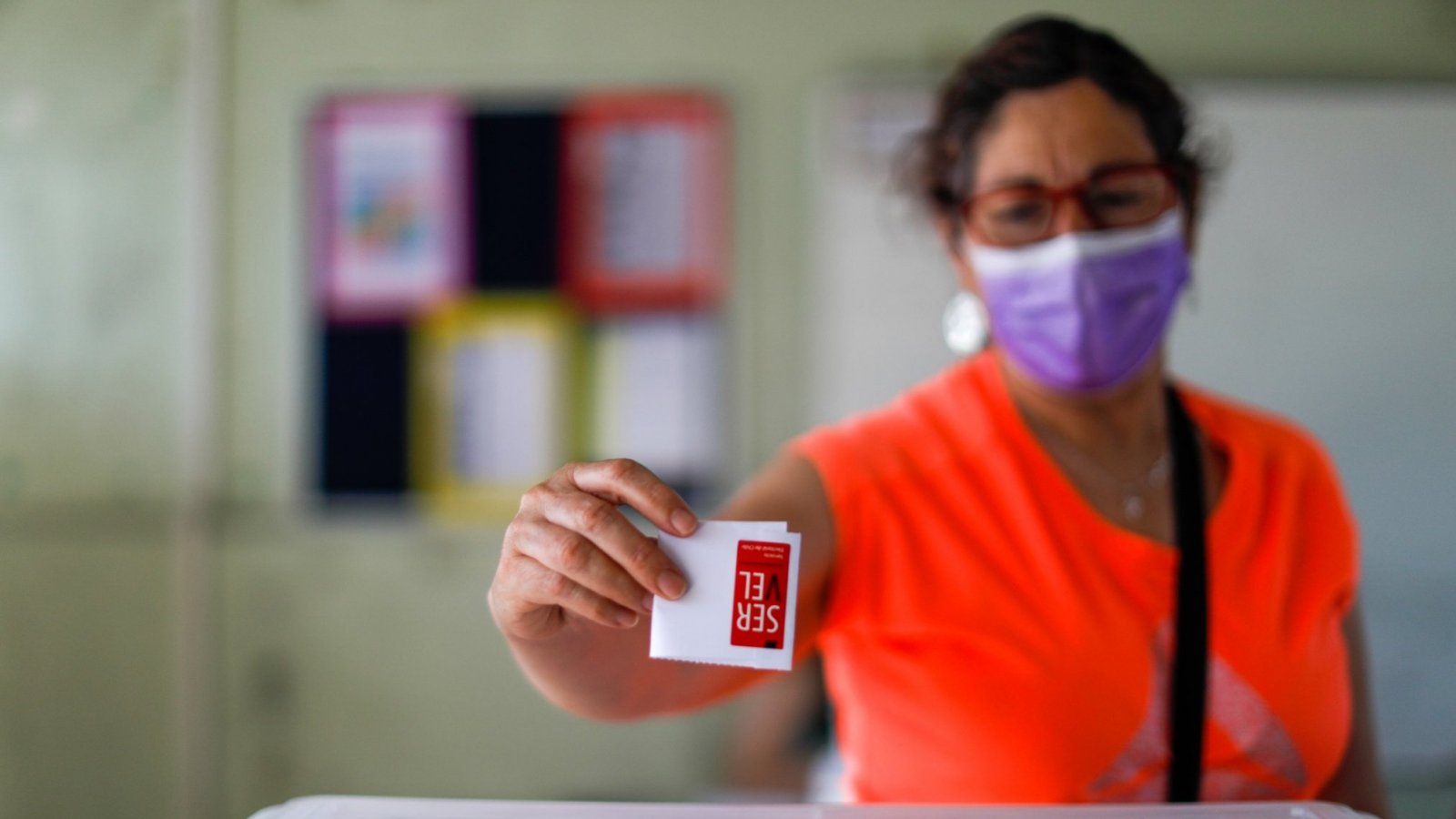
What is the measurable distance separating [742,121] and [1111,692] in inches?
64.2

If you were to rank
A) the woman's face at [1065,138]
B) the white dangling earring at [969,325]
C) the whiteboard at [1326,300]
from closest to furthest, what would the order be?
the woman's face at [1065,138], the white dangling earring at [969,325], the whiteboard at [1326,300]

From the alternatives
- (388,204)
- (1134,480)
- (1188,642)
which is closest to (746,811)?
(1188,642)

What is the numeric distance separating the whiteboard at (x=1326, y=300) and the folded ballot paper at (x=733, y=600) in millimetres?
1575

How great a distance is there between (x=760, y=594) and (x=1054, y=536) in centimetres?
42

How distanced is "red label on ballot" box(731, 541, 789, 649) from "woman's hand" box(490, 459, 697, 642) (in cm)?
4

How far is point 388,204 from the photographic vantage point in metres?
2.24

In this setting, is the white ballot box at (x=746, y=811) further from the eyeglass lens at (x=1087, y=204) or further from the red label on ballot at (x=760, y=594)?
the eyeglass lens at (x=1087, y=204)

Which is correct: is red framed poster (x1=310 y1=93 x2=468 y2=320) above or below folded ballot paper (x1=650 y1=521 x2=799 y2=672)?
above

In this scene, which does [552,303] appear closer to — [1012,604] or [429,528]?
[429,528]

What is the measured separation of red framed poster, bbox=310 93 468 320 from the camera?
7.29 ft

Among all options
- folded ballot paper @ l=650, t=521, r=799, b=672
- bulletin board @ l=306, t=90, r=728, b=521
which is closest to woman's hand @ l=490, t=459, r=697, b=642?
folded ballot paper @ l=650, t=521, r=799, b=672

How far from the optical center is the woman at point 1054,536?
0.86 meters

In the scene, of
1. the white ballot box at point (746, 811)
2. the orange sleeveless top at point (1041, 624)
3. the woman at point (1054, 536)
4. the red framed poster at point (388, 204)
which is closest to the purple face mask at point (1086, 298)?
the woman at point (1054, 536)

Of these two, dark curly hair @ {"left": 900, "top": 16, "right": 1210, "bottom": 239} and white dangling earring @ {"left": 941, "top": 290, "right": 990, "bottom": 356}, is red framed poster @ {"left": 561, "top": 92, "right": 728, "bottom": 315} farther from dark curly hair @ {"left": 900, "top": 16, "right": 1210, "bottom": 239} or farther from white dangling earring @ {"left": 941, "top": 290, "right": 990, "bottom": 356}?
dark curly hair @ {"left": 900, "top": 16, "right": 1210, "bottom": 239}
